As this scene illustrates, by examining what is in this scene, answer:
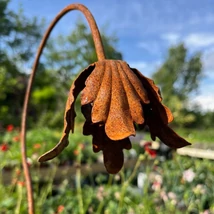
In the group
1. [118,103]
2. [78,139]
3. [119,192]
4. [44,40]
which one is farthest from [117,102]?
[78,139]

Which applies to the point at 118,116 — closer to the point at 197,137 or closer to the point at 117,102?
the point at 117,102

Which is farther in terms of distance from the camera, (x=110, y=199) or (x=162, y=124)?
(x=110, y=199)

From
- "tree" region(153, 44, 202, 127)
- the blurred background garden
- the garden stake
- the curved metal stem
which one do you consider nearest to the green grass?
the blurred background garden

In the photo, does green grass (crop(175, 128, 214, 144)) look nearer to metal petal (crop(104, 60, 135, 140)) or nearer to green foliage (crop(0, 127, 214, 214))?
green foliage (crop(0, 127, 214, 214))

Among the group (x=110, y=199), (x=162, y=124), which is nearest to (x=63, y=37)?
(x=110, y=199)

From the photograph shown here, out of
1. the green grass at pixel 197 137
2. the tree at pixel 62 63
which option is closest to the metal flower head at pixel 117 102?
the green grass at pixel 197 137

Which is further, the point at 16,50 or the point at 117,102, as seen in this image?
the point at 16,50

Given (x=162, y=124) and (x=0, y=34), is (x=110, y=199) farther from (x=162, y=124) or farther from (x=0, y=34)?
(x=0, y=34)

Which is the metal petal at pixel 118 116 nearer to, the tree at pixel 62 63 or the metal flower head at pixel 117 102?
the metal flower head at pixel 117 102
